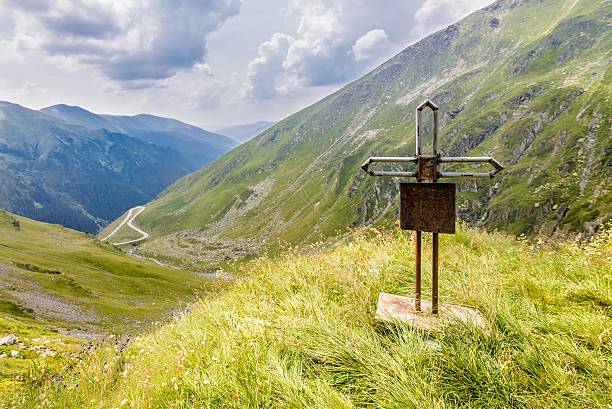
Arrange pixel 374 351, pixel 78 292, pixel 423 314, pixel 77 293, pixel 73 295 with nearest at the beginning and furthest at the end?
pixel 374 351, pixel 423 314, pixel 73 295, pixel 77 293, pixel 78 292

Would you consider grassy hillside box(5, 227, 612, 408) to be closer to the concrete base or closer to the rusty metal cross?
the concrete base

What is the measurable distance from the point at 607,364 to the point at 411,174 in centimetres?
399

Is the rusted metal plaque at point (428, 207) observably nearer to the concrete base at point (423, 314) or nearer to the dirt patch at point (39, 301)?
the concrete base at point (423, 314)

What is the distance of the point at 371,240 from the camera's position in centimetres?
1198

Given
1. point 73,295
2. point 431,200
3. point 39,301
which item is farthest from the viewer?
point 73,295

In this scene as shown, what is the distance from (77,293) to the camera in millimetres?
78938

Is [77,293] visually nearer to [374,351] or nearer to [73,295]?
[73,295]

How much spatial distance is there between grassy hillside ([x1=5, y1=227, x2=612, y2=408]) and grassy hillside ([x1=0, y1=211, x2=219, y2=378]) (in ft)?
13.3

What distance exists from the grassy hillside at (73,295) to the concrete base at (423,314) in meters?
6.01

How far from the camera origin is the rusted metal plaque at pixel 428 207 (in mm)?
6344

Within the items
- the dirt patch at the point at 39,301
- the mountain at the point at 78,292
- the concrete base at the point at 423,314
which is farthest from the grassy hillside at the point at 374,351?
the dirt patch at the point at 39,301

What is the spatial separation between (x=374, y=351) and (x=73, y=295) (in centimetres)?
9125

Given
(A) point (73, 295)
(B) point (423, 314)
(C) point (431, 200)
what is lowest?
(A) point (73, 295)

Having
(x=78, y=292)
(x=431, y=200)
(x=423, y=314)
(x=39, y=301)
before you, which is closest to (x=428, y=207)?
(x=431, y=200)
